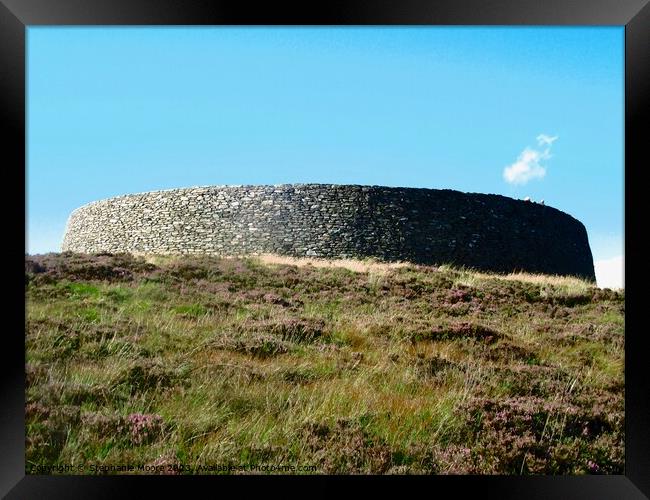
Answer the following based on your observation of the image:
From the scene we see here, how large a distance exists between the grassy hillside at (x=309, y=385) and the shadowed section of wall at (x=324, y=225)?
26.1 feet

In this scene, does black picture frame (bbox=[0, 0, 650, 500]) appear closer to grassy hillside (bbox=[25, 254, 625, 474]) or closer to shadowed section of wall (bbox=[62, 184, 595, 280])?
grassy hillside (bbox=[25, 254, 625, 474])

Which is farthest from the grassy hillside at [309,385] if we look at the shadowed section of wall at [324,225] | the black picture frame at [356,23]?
the shadowed section of wall at [324,225]

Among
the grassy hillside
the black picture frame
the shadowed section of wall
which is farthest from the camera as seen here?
the shadowed section of wall

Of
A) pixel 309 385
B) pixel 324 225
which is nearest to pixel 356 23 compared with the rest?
pixel 309 385

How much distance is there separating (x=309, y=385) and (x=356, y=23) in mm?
3417

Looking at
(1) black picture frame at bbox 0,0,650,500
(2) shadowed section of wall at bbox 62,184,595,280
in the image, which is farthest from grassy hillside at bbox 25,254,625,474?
(2) shadowed section of wall at bbox 62,184,595,280

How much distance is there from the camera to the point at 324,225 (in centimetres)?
1822

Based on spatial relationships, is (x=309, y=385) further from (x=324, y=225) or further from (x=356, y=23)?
(x=324, y=225)

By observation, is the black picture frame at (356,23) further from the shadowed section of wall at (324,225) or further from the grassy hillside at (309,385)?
A: the shadowed section of wall at (324,225)

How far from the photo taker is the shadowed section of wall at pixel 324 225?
17.9 metres

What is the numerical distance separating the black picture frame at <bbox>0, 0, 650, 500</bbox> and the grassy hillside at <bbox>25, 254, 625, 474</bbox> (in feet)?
0.97

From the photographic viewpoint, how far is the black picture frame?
3756mm
